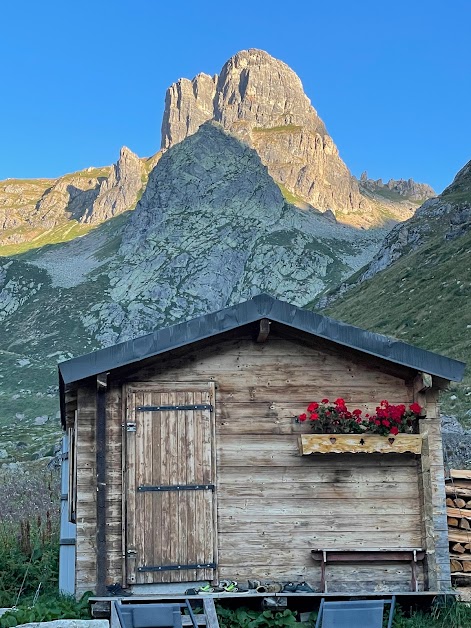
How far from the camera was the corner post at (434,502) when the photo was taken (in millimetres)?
10406

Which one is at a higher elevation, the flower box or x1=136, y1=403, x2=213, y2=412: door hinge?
x1=136, y1=403, x2=213, y2=412: door hinge

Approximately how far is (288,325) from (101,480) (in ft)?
10.5

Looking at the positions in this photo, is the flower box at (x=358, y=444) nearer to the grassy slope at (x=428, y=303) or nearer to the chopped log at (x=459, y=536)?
the chopped log at (x=459, y=536)

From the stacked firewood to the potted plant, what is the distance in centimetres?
119

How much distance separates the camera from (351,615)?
791 centimetres

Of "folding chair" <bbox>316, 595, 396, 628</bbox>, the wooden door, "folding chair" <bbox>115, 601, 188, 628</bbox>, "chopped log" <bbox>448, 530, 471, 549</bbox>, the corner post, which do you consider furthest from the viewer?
"chopped log" <bbox>448, 530, 471, 549</bbox>

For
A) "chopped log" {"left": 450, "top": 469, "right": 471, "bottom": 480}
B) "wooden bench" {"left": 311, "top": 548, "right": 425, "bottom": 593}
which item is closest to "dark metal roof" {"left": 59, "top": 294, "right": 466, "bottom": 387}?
"chopped log" {"left": 450, "top": 469, "right": 471, "bottom": 480}

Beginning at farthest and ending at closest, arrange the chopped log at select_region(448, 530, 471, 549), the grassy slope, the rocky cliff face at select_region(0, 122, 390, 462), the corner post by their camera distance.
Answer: the rocky cliff face at select_region(0, 122, 390, 462), the grassy slope, the chopped log at select_region(448, 530, 471, 549), the corner post

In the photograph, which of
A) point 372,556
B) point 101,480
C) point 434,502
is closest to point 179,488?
point 101,480

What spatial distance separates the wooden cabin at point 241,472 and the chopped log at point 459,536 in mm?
703

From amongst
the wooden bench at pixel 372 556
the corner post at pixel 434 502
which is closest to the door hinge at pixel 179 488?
the wooden bench at pixel 372 556

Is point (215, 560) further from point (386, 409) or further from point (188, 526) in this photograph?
point (386, 409)

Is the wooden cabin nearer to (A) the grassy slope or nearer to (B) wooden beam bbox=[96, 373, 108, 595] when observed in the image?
(B) wooden beam bbox=[96, 373, 108, 595]

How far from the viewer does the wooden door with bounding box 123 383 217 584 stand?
10.2 meters
